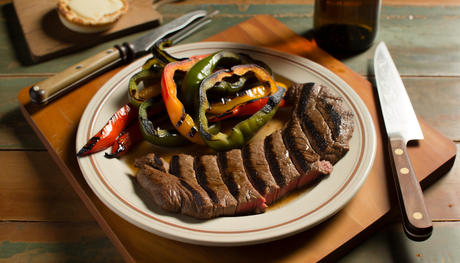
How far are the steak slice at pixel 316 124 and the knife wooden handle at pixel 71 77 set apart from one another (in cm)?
182

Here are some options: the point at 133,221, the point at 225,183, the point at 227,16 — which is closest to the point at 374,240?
the point at 225,183

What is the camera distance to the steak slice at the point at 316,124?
2418mm

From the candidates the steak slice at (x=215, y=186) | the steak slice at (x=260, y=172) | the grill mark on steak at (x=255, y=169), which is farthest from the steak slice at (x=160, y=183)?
the steak slice at (x=260, y=172)

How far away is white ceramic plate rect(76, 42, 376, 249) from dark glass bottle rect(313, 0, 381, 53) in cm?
72

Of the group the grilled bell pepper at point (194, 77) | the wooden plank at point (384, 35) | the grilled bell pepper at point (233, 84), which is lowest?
the wooden plank at point (384, 35)

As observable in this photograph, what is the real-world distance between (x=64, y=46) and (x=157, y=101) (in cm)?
180

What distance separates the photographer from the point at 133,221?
2.04m

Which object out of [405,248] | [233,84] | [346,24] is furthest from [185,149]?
[346,24]

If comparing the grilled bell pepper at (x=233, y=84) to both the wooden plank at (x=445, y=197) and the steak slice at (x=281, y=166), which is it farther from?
the wooden plank at (x=445, y=197)

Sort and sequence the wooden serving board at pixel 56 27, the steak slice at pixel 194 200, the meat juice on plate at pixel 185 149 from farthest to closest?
the wooden serving board at pixel 56 27 < the meat juice on plate at pixel 185 149 < the steak slice at pixel 194 200

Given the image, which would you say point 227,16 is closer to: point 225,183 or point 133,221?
point 225,183

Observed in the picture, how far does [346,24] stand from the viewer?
3506 mm

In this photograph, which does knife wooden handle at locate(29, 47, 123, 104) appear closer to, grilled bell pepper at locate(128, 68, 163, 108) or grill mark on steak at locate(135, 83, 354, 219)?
grilled bell pepper at locate(128, 68, 163, 108)

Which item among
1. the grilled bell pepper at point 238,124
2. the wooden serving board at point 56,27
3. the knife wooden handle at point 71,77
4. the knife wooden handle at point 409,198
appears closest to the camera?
the knife wooden handle at point 409,198
